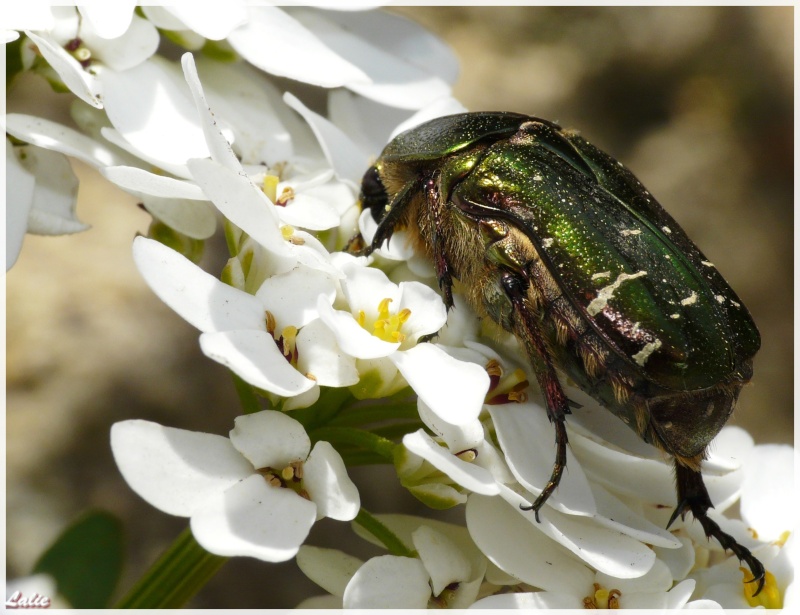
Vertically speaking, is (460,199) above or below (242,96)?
above

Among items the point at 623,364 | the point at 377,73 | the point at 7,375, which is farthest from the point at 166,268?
the point at 7,375

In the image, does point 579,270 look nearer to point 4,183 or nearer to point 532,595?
Result: point 532,595

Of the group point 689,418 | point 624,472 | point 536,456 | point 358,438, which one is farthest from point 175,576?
point 689,418

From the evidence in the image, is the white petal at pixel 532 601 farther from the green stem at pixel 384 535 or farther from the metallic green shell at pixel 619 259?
the metallic green shell at pixel 619 259

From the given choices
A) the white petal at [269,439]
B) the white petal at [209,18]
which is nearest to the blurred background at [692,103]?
the white petal at [209,18]

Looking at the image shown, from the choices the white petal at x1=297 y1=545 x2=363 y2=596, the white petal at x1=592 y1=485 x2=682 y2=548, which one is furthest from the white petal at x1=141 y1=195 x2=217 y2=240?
the white petal at x1=592 y1=485 x2=682 y2=548

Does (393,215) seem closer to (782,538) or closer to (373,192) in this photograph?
(373,192)

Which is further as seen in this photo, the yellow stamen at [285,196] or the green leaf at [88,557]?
the green leaf at [88,557]
